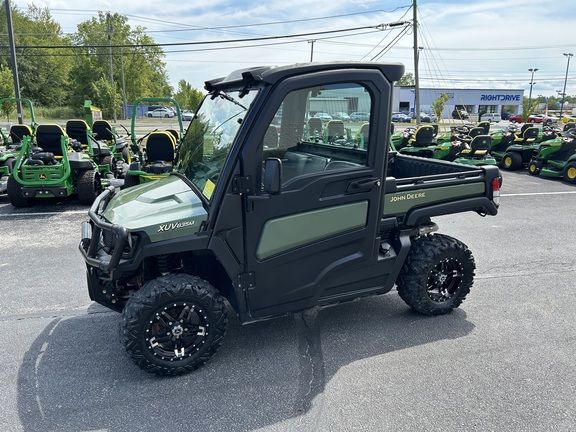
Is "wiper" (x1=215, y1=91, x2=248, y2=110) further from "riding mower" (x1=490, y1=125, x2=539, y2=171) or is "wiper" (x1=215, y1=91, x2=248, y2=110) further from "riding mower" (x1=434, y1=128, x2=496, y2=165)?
"riding mower" (x1=490, y1=125, x2=539, y2=171)

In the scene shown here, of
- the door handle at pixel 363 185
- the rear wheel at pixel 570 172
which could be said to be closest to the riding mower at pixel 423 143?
the rear wheel at pixel 570 172

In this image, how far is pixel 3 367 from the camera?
327cm

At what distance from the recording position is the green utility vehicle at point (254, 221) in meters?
2.95

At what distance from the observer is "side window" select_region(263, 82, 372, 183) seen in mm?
3072

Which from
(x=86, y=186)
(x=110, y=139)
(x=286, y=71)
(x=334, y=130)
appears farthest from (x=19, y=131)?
(x=286, y=71)

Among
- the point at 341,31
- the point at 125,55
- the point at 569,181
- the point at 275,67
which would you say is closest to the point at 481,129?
the point at 569,181

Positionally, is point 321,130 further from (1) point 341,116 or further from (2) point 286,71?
(2) point 286,71

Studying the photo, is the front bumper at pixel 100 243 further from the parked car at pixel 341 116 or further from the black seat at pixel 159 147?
the black seat at pixel 159 147

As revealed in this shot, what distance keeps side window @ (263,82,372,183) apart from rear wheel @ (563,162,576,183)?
10.9m

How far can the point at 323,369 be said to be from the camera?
3.24 metres

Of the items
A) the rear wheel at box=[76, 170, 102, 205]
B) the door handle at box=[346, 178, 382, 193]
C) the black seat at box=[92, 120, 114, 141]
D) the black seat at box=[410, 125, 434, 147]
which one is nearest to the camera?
the door handle at box=[346, 178, 382, 193]

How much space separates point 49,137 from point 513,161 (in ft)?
43.0

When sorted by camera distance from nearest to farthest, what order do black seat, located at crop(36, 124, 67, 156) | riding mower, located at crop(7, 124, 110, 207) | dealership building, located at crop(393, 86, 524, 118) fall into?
riding mower, located at crop(7, 124, 110, 207)
black seat, located at crop(36, 124, 67, 156)
dealership building, located at crop(393, 86, 524, 118)

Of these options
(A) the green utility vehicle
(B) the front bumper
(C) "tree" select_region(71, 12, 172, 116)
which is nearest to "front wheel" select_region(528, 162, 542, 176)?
(A) the green utility vehicle
